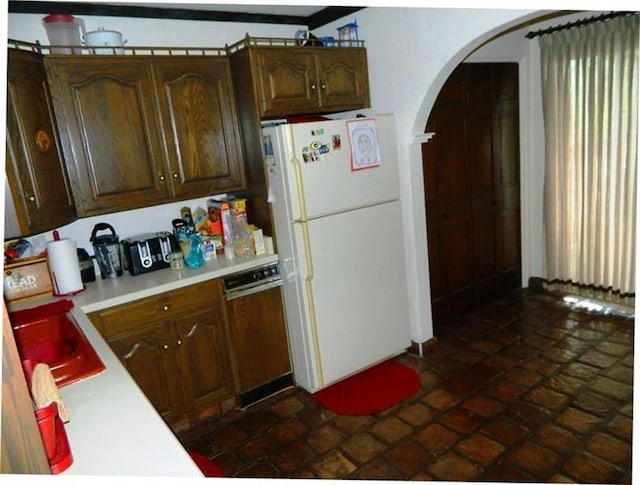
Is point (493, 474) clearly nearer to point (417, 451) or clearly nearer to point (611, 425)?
point (417, 451)

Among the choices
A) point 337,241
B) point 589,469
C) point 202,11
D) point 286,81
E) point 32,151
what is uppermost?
point 202,11

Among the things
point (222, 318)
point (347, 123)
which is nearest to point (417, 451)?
point (222, 318)

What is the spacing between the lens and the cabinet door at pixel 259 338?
104 inches

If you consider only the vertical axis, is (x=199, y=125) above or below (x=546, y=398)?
above

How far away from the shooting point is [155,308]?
2.34 meters

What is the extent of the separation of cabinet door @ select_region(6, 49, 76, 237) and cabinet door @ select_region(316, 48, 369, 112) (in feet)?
4.82

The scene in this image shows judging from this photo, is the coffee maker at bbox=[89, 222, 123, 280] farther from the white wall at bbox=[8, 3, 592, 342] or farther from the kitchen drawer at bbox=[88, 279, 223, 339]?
the kitchen drawer at bbox=[88, 279, 223, 339]

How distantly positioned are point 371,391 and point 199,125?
73.7 inches

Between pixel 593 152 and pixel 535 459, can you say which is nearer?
pixel 535 459

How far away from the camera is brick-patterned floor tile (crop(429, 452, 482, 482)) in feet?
6.68

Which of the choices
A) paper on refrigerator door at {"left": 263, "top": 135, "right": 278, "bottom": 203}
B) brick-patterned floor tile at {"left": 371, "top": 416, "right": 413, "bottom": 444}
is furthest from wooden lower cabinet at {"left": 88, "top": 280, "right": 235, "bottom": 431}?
brick-patterned floor tile at {"left": 371, "top": 416, "right": 413, "bottom": 444}

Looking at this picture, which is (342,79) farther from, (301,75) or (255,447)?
(255,447)

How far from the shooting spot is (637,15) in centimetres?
290

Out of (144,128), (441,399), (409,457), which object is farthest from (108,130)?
(441,399)
